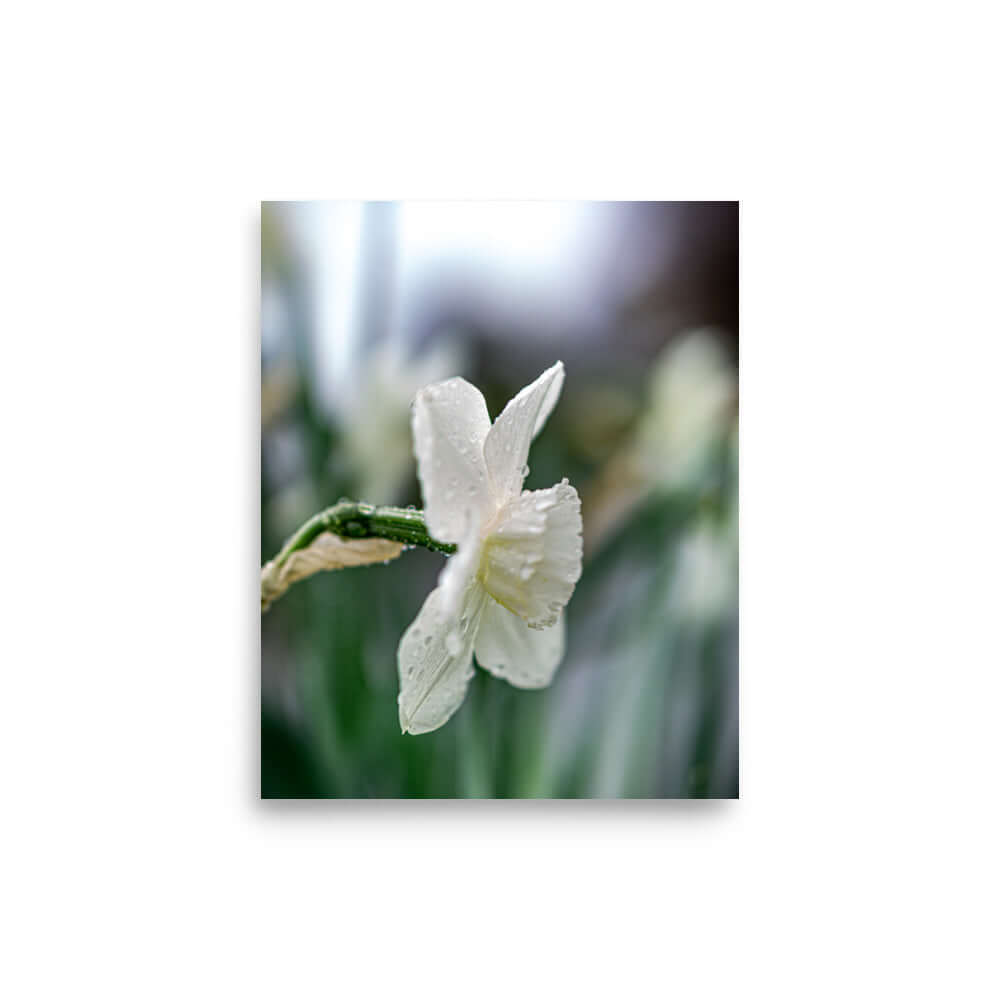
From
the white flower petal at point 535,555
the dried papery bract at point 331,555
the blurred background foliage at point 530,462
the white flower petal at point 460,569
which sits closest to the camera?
the white flower petal at point 460,569

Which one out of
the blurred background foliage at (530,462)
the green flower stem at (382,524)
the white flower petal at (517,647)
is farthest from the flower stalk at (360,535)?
the blurred background foliage at (530,462)

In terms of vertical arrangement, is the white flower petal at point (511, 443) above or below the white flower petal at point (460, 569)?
above

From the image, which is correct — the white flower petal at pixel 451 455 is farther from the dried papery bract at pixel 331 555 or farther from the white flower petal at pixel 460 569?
the dried papery bract at pixel 331 555

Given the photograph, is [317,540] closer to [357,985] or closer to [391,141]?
[391,141]

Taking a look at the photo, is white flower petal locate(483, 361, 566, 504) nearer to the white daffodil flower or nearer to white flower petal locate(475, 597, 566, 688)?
the white daffodil flower
